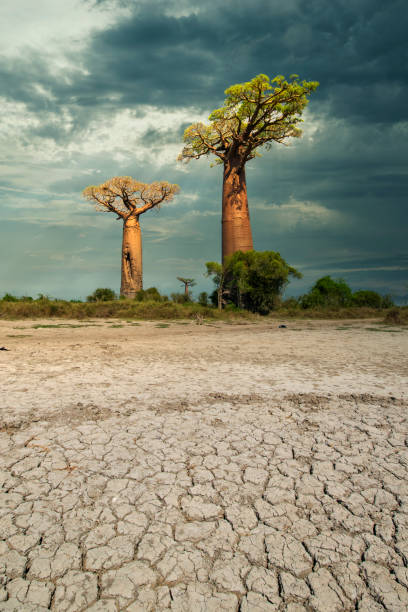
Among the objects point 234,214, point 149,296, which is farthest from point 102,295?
point 234,214

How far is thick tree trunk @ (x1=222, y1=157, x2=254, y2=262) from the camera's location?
20812 mm

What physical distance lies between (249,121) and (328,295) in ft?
34.5

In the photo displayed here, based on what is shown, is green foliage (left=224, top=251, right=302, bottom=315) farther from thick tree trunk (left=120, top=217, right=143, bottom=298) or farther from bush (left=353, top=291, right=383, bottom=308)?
thick tree trunk (left=120, top=217, right=143, bottom=298)

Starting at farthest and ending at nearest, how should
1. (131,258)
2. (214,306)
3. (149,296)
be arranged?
(131,258) → (149,296) → (214,306)

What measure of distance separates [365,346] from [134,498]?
678cm

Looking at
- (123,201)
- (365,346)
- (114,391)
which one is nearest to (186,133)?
(123,201)

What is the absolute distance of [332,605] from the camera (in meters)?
1.37

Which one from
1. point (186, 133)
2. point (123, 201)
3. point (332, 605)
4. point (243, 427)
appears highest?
point (186, 133)

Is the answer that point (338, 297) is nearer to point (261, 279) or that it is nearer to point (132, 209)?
point (261, 279)

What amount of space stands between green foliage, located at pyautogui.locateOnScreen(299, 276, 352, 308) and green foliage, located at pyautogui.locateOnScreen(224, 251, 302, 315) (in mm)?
3051

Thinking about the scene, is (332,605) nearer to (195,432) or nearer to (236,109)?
(195,432)

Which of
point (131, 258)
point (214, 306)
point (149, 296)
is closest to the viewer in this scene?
point (214, 306)

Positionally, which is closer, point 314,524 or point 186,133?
point 314,524

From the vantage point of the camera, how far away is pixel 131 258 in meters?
24.1
